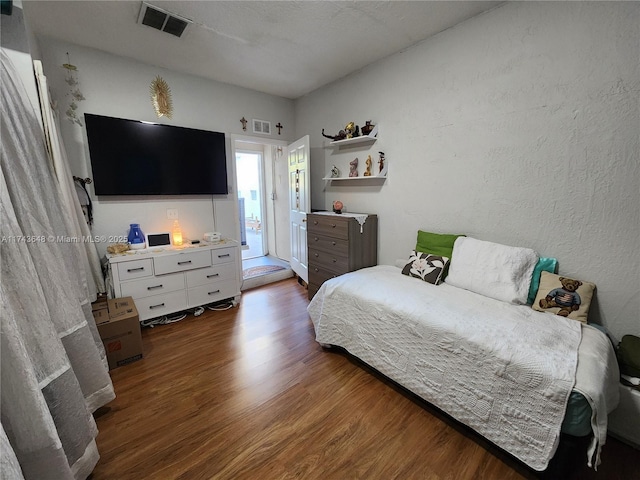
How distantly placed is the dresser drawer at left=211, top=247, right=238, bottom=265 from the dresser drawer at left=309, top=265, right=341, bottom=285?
0.91m

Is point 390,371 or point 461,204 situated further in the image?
point 461,204

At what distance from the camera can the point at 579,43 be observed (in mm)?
1602

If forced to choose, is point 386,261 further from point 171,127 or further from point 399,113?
point 171,127

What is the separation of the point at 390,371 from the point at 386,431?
35 centimetres

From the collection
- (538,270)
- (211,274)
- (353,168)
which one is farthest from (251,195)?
(538,270)

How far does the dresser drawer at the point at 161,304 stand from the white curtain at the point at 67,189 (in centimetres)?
36

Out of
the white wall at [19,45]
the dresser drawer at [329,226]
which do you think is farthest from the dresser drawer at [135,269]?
the dresser drawer at [329,226]

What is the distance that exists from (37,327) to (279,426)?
121cm

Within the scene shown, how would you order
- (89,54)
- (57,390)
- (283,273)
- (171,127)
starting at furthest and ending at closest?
1. (283,273)
2. (171,127)
3. (89,54)
4. (57,390)

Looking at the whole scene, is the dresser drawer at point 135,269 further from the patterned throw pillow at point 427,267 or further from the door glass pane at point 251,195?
the patterned throw pillow at point 427,267

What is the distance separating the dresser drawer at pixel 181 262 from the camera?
257cm

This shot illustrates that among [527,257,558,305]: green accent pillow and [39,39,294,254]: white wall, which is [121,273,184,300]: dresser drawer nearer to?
[39,39,294,254]: white wall

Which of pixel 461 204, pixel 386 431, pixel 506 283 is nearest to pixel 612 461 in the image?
pixel 506 283

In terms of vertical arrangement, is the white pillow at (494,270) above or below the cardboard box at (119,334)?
above
